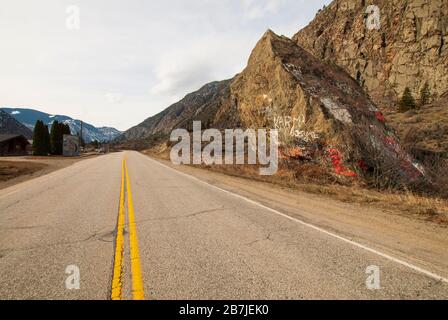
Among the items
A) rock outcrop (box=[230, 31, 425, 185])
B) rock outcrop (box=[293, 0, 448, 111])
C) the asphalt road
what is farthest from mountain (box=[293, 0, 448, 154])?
the asphalt road

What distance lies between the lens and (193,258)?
4980 mm

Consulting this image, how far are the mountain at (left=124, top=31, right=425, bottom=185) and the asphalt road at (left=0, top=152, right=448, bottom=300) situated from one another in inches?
404

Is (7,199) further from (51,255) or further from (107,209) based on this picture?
(51,255)

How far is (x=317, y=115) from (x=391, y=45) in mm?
82833

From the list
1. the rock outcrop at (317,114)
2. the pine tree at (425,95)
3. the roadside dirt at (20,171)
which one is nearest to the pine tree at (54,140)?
the roadside dirt at (20,171)

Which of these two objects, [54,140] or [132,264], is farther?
[54,140]

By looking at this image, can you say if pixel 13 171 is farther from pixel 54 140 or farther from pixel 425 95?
pixel 425 95

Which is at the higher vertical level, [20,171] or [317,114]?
[317,114]

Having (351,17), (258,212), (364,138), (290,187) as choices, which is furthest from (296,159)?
(351,17)

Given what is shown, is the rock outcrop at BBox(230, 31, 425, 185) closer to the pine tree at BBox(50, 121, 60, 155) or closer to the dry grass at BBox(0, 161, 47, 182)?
the dry grass at BBox(0, 161, 47, 182)

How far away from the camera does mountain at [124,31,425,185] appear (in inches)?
658

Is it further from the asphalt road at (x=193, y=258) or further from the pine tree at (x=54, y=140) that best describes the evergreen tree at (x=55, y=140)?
the asphalt road at (x=193, y=258)

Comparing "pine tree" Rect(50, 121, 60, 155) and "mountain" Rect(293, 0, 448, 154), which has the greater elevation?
"mountain" Rect(293, 0, 448, 154)

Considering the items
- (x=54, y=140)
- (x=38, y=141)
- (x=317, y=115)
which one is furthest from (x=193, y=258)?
(x=54, y=140)
